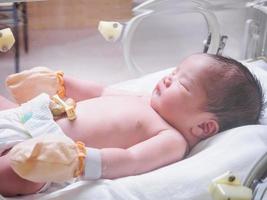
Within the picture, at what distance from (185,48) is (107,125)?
0.82 m

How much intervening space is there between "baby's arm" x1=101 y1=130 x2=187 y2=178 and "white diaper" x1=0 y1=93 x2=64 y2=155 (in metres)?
0.16

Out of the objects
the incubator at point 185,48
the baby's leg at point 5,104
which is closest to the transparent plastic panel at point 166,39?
the incubator at point 185,48

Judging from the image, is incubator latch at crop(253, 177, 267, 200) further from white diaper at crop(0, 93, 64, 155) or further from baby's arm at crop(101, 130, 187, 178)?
white diaper at crop(0, 93, 64, 155)

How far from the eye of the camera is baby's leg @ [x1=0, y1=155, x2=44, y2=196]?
92 centimetres

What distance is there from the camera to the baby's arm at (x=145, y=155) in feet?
3.19

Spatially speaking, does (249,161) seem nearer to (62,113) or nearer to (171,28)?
(62,113)

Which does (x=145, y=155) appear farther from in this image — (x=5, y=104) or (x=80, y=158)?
(x=5, y=104)

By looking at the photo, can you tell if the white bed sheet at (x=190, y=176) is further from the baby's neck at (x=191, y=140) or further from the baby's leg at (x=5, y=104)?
the baby's leg at (x=5, y=104)

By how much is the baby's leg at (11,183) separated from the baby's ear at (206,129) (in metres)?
0.44

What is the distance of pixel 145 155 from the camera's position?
1032 mm

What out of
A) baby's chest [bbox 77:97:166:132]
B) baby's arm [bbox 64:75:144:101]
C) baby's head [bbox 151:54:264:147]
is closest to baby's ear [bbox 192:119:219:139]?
baby's head [bbox 151:54:264:147]

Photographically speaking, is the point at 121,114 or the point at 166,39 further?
the point at 166,39

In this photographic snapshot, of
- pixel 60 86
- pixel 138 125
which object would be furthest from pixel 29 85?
pixel 138 125

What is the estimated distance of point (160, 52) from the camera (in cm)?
180
